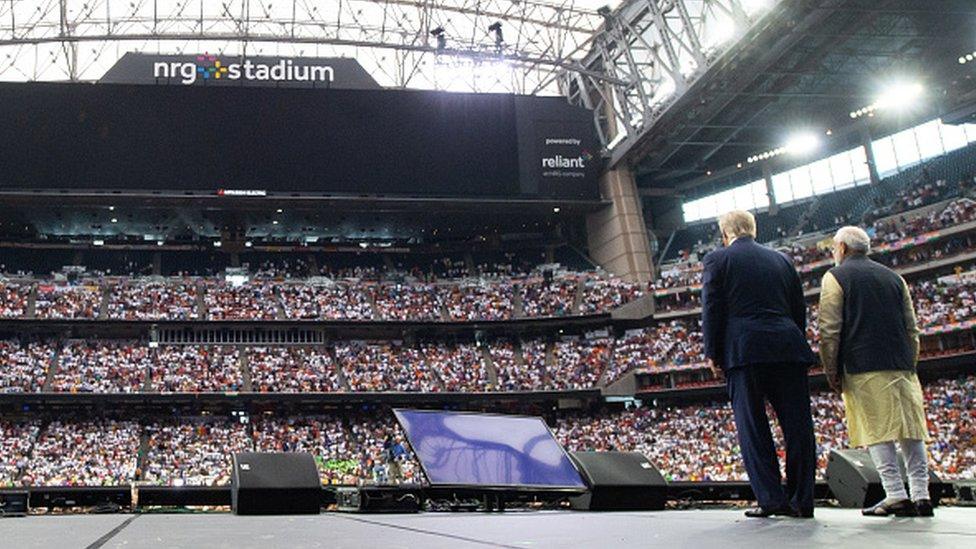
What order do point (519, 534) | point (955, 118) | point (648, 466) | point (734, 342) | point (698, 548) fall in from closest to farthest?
point (698, 548), point (519, 534), point (734, 342), point (648, 466), point (955, 118)

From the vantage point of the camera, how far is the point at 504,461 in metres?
8.62

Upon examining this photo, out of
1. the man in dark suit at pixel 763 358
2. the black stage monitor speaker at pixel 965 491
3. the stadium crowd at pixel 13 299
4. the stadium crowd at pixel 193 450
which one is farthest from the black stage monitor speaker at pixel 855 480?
the stadium crowd at pixel 13 299

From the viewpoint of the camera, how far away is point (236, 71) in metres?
46.2

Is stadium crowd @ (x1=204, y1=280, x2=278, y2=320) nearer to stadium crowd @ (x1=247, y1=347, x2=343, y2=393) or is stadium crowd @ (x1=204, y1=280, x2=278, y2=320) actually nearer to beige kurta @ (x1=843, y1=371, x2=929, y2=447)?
stadium crowd @ (x1=247, y1=347, x2=343, y2=393)

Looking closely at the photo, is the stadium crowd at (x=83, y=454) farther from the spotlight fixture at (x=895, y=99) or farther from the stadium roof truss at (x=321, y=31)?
the spotlight fixture at (x=895, y=99)

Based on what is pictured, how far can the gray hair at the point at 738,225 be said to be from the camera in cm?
617

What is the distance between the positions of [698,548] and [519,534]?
1194 mm

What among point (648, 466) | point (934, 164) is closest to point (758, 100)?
point (934, 164)

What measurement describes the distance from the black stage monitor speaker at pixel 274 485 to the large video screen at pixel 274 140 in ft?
126

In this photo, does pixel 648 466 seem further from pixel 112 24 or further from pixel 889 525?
pixel 112 24

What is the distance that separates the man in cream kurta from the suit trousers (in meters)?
0.31

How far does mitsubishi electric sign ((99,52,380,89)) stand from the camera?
46062 millimetres

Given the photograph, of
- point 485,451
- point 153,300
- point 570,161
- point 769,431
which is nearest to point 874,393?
point 769,431

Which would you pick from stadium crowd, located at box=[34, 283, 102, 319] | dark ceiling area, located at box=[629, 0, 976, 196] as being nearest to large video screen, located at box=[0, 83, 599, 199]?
stadium crowd, located at box=[34, 283, 102, 319]
